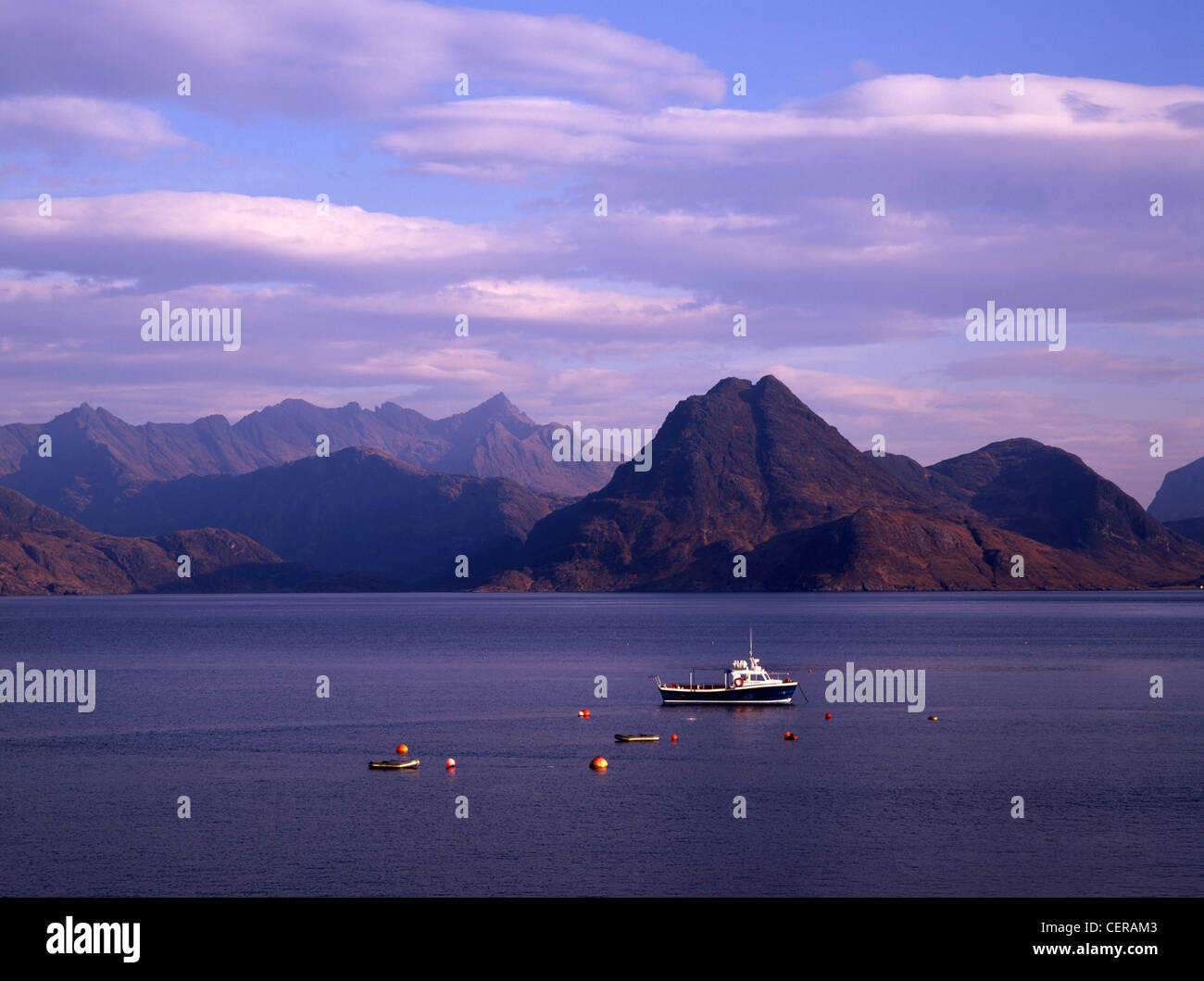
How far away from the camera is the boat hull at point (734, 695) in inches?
5148

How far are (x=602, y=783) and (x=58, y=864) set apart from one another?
3466 centimetres

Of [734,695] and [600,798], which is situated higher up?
[600,798]

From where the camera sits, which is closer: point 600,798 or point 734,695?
point 600,798

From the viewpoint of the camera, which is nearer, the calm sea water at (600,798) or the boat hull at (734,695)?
the calm sea water at (600,798)

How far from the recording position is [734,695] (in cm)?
13150

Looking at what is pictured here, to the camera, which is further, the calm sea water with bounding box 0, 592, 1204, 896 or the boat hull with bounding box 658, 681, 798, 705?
the boat hull with bounding box 658, 681, 798, 705

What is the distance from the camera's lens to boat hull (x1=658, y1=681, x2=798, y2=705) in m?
131
